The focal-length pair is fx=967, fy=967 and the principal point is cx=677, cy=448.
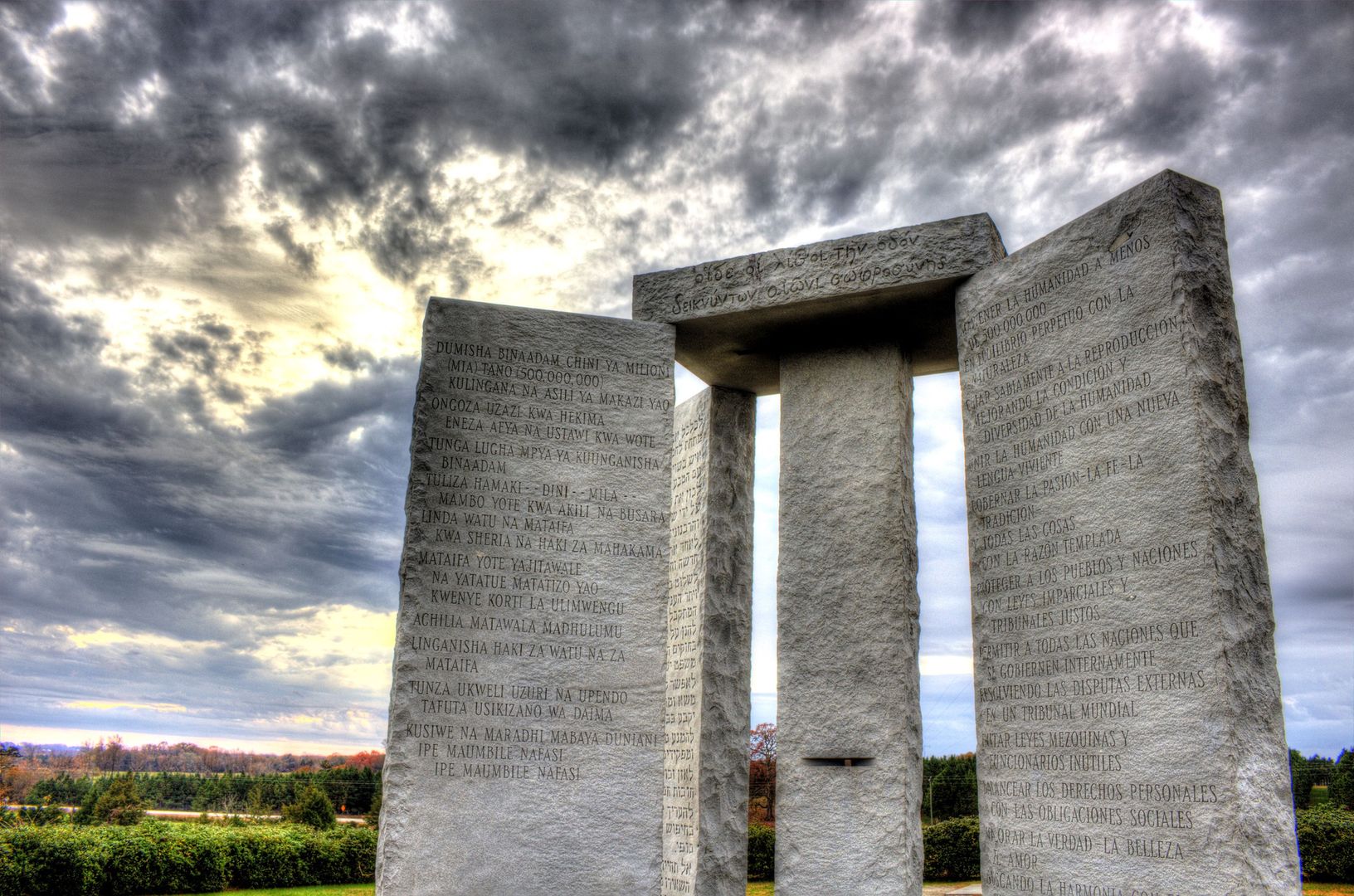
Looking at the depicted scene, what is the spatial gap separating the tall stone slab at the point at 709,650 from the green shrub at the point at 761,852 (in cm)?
564

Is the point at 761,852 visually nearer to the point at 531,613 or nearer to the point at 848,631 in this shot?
the point at 848,631

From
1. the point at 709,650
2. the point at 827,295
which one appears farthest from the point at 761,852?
the point at 827,295

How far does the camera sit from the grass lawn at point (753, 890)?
41.6 feet

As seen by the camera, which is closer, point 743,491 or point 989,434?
point 989,434

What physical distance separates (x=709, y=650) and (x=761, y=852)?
265 inches

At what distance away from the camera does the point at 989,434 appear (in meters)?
6.85

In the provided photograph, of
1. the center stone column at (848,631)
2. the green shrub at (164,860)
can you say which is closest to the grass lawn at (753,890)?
the green shrub at (164,860)

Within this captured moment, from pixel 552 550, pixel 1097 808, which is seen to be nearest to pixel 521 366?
pixel 552 550

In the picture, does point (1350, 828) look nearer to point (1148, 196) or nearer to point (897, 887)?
point (897, 887)

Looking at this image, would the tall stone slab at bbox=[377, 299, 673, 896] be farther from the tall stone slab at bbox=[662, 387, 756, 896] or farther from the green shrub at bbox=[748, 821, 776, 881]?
the green shrub at bbox=[748, 821, 776, 881]

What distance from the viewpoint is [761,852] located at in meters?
13.9

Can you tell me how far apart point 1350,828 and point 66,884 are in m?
17.1

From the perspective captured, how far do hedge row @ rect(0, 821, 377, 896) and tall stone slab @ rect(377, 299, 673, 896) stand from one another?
8505 millimetres

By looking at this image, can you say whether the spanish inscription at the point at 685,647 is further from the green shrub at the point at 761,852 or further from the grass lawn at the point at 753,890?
the green shrub at the point at 761,852
